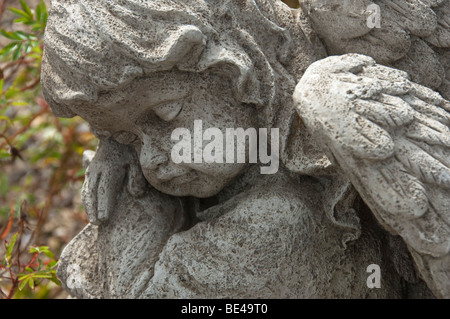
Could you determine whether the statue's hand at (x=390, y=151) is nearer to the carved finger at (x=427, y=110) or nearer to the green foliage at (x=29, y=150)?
the carved finger at (x=427, y=110)

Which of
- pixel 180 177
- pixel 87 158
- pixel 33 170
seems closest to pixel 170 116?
pixel 180 177

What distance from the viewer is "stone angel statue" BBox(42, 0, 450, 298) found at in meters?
1.21

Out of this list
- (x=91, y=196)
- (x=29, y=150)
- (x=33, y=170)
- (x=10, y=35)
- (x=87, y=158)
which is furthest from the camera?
(x=33, y=170)

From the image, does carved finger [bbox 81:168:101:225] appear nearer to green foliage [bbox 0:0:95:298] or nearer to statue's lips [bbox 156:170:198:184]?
statue's lips [bbox 156:170:198:184]

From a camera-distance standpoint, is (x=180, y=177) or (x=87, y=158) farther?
(x=87, y=158)

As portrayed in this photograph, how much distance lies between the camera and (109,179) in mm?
1615

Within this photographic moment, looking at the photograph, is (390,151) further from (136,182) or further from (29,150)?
(29,150)

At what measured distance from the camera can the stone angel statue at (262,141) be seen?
121 centimetres

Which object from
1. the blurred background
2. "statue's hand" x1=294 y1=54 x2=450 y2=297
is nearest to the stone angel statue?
"statue's hand" x1=294 y1=54 x2=450 y2=297

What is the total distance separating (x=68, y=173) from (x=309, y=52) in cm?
171

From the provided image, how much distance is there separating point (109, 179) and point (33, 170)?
207 centimetres
